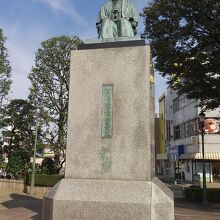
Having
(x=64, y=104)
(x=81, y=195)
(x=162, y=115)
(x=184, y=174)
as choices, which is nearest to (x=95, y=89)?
(x=81, y=195)

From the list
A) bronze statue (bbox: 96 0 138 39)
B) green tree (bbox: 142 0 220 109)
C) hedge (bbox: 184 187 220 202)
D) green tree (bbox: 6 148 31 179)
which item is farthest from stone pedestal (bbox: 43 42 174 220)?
green tree (bbox: 6 148 31 179)

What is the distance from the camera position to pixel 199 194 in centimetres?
2022

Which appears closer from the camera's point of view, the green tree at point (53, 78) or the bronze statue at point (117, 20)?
the bronze statue at point (117, 20)

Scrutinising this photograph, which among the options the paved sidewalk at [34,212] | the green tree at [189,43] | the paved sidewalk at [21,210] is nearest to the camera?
the paved sidewalk at [21,210]

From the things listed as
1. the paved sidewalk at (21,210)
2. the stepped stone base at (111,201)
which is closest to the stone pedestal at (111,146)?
the stepped stone base at (111,201)

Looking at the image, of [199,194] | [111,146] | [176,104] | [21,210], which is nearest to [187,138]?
[176,104]

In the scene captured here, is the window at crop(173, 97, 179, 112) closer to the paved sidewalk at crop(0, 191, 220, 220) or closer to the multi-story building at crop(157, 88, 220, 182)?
the multi-story building at crop(157, 88, 220, 182)

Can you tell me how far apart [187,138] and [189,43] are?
2514 cm

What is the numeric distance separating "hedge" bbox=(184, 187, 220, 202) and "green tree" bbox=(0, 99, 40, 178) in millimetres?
14552

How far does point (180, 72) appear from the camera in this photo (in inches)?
725

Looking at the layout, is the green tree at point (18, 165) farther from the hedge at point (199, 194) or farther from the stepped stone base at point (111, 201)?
the stepped stone base at point (111, 201)

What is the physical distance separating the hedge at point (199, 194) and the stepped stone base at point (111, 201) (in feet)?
46.9

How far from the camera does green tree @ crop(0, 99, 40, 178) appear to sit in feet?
94.0

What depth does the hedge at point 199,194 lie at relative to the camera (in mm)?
19844
